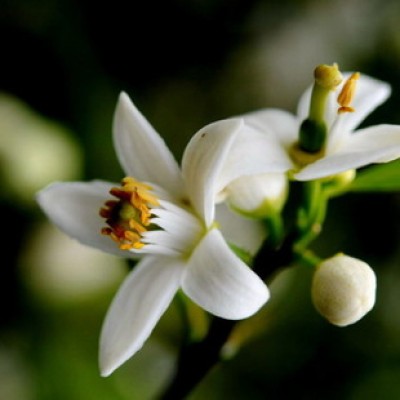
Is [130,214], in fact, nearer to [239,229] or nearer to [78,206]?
[78,206]

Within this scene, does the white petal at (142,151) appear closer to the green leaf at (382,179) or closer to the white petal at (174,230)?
the white petal at (174,230)

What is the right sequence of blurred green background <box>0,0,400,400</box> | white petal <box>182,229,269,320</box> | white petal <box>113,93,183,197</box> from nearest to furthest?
1. white petal <box>182,229,269,320</box>
2. white petal <box>113,93,183,197</box>
3. blurred green background <box>0,0,400,400</box>

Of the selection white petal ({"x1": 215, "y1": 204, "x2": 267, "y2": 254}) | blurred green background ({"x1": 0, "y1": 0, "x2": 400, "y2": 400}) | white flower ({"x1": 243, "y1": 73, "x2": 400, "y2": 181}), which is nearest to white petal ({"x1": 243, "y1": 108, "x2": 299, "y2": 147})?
white flower ({"x1": 243, "y1": 73, "x2": 400, "y2": 181})

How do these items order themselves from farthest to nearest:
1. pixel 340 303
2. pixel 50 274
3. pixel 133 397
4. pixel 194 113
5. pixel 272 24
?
pixel 272 24, pixel 194 113, pixel 50 274, pixel 133 397, pixel 340 303

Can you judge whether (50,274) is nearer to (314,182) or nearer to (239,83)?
(239,83)

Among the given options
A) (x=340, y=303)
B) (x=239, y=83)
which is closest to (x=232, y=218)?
(x=239, y=83)

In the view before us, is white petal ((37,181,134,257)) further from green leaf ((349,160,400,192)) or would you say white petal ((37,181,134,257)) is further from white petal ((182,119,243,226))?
green leaf ((349,160,400,192))

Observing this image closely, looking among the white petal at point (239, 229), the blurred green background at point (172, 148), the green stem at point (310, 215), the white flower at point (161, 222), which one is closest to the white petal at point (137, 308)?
the white flower at point (161, 222)
